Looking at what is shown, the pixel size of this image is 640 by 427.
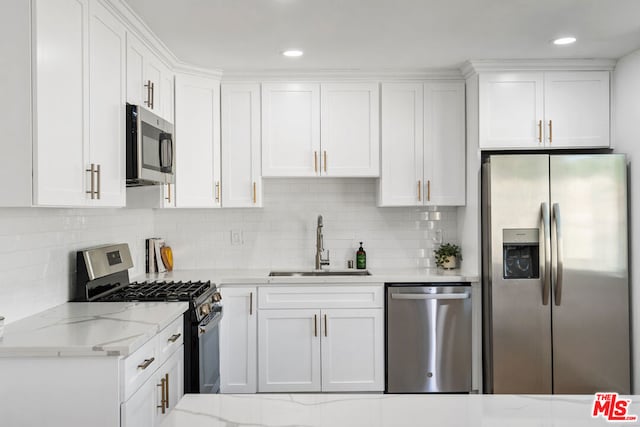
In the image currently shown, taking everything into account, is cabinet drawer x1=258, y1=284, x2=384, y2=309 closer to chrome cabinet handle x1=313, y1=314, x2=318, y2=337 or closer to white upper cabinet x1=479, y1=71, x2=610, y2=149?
chrome cabinet handle x1=313, y1=314, x2=318, y2=337

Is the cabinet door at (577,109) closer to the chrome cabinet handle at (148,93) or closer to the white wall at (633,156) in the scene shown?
the white wall at (633,156)

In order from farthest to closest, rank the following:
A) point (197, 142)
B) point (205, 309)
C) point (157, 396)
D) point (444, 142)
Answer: point (444, 142) → point (197, 142) → point (205, 309) → point (157, 396)

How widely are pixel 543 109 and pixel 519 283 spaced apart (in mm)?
1255

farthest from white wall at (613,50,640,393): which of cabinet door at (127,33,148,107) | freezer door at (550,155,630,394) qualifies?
cabinet door at (127,33,148,107)

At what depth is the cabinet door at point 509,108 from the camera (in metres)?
3.83

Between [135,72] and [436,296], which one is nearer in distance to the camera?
[135,72]

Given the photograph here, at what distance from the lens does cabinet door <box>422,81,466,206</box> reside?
4070 mm

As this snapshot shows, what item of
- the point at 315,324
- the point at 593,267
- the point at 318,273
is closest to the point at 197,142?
the point at 318,273

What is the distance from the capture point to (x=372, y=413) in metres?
1.25

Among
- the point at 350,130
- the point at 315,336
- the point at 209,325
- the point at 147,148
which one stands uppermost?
the point at 350,130

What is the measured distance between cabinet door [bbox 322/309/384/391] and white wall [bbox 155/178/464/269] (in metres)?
0.66

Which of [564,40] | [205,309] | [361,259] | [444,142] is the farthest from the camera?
[361,259]

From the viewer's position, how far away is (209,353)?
317 centimetres

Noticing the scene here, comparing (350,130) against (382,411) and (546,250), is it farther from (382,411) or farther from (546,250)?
(382,411)
